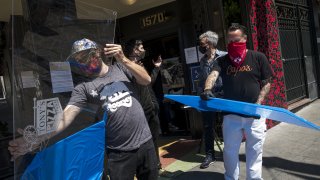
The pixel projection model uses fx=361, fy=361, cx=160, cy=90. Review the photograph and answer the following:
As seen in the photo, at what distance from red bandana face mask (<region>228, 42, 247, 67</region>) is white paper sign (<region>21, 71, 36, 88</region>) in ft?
7.26

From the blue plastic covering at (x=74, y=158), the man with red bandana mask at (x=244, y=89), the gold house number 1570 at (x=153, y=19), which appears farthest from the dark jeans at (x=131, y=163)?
the gold house number 1570 at (x=153, y=19)

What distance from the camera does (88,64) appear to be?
8.59 ft

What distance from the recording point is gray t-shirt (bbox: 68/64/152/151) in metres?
2.66

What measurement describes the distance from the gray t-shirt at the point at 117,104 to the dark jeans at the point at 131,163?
53 millimetres

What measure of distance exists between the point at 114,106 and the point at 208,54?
271 centimetres

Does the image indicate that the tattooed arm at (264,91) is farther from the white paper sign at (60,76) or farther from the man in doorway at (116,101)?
the white paper sign at (60,76)

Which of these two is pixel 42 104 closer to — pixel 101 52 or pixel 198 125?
pixel 101 52

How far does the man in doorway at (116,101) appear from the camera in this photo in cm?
259

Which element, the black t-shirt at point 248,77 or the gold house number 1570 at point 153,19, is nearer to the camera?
the black t-shirt at point 248,77

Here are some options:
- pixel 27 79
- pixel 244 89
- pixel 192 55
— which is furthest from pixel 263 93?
pixel 192 55

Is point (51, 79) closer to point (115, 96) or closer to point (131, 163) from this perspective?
point (115, 96)

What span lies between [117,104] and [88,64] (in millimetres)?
364

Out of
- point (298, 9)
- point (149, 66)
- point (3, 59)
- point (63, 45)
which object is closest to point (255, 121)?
point (63, 45)

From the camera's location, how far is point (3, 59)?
6492 mm
